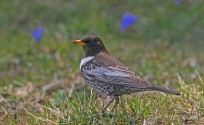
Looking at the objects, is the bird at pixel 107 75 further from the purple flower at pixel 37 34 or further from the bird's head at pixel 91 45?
the purple flower at pixel 37 34

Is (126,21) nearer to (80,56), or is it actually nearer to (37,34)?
(80,56)

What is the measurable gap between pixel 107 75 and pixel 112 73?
5 cm

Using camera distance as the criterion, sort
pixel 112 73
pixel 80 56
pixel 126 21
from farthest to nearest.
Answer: pixel 126 21 < pixel 80 56 < pixel 112 73

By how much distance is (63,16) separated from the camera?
12273mm

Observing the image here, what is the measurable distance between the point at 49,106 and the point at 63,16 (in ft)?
20.3

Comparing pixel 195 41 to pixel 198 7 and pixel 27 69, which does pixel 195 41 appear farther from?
pixel 27 69

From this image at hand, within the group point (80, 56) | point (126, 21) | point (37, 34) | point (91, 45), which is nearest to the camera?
point (91, 45)

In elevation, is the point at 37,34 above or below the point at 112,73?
above

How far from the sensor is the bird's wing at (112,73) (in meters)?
5.94

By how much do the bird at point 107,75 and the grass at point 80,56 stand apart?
15 centimetres

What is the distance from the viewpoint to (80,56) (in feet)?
33.9

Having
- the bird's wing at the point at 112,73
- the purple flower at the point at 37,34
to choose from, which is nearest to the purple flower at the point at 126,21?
the purple flower at the point at 37,34

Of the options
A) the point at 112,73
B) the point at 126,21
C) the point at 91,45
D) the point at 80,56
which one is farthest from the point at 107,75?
the point at 126,21

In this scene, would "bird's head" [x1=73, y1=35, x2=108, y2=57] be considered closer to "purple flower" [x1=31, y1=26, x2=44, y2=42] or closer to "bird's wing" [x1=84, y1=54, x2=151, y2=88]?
"bird's wing" [x1=84, y1=54, x2=151, y2=88]
